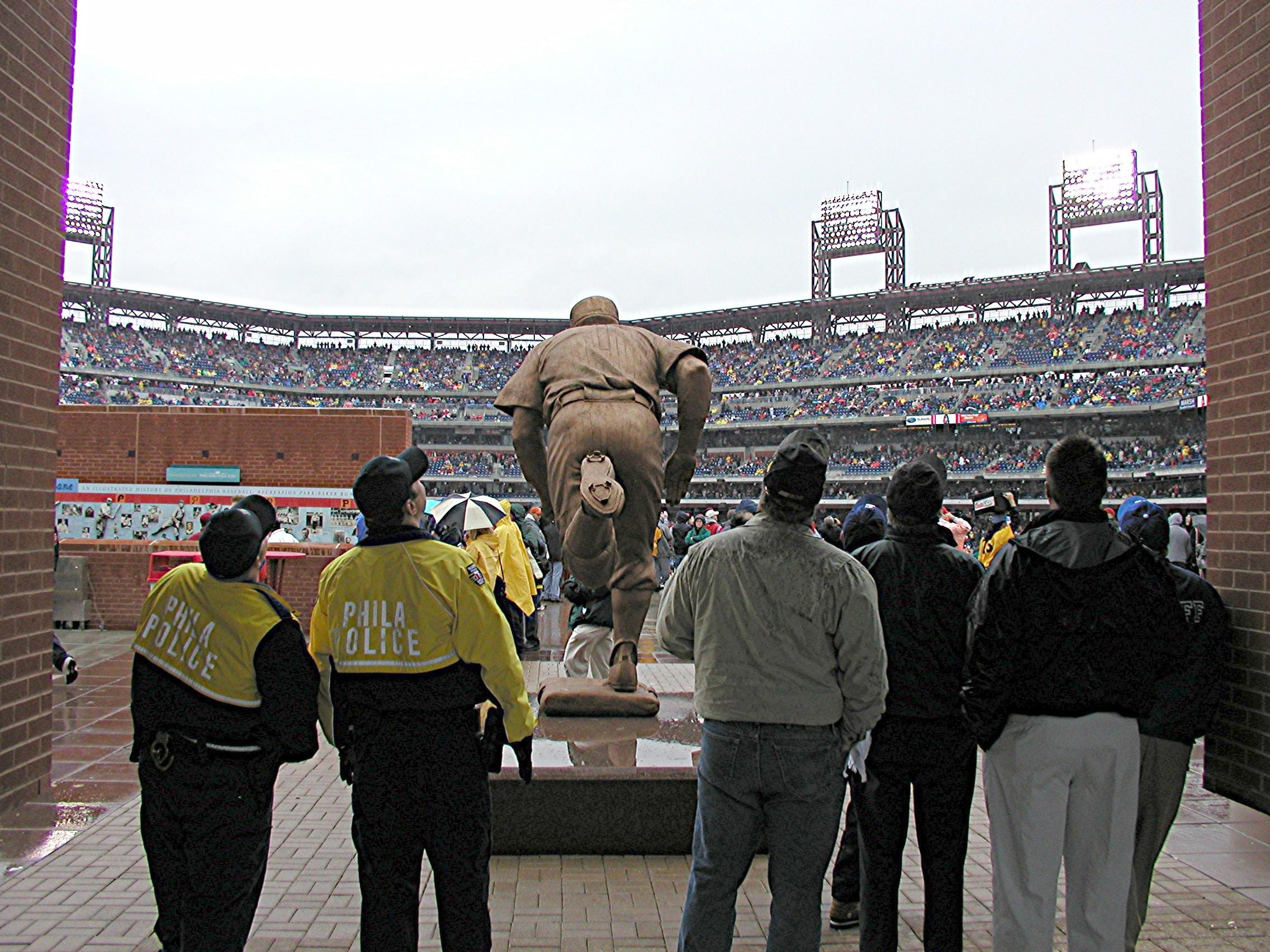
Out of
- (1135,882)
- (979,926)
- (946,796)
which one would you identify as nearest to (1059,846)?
(946,796)

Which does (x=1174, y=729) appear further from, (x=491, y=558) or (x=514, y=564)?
(x=514, y=564)

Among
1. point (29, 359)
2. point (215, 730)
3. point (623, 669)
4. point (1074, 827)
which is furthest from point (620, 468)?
point (29, 359)

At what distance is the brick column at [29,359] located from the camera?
429 cm

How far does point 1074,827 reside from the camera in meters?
2.57

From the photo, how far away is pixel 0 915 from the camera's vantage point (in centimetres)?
320

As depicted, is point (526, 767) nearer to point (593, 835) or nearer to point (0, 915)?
point (593, 835)

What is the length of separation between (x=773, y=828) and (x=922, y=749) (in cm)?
63

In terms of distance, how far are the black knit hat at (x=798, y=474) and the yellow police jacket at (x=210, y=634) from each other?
1.43 metres

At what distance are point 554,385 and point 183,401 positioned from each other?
45.1m

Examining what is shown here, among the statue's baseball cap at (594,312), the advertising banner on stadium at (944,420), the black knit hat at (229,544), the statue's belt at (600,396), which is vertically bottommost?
the black knit hat at (229,544)

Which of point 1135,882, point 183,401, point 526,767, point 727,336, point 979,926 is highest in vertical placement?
point 727,336

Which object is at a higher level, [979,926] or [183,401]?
[183,401]

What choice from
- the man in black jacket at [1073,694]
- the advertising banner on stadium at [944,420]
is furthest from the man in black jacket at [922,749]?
the advertising banner on stadium at [944,420]

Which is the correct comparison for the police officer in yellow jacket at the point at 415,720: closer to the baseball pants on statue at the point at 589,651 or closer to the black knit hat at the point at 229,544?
the black knit hat at the point at 229,544
